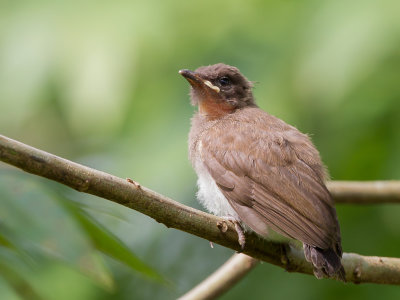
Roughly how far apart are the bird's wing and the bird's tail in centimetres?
3

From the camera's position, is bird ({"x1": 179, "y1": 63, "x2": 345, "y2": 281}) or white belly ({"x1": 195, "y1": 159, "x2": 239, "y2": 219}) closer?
bird ({"x1": 179, "y1": 63, "x2": 345, "y2": 281})

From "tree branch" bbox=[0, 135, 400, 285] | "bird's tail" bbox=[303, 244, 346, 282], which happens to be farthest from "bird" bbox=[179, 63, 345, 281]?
"tree branch" bbox=[0, 135, 400, 285]

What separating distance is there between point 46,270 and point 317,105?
7.20 feet

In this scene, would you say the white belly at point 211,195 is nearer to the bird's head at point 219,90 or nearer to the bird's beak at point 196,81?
the bird's beak at point 196,81

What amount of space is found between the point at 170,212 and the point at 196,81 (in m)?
1.86

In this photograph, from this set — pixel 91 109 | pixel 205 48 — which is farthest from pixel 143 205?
pixel 205 48

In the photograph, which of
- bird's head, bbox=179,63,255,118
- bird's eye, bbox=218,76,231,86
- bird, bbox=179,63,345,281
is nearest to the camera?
bird, bbox=179,63,345,281

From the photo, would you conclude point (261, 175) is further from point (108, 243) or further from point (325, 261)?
point (108, 243)

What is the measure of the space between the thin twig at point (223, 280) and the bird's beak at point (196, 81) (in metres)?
1.22

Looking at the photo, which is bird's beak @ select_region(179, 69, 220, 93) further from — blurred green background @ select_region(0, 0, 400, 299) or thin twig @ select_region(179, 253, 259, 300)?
thin twig @ select_region(179, 253, 259, 300)

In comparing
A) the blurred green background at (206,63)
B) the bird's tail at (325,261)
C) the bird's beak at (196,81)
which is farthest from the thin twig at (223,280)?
the bird's beak at (196,81)

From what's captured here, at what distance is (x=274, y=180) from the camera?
12.2ft

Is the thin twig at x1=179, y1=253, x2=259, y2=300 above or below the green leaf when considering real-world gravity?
below

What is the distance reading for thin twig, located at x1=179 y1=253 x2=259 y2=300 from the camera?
3648mm
